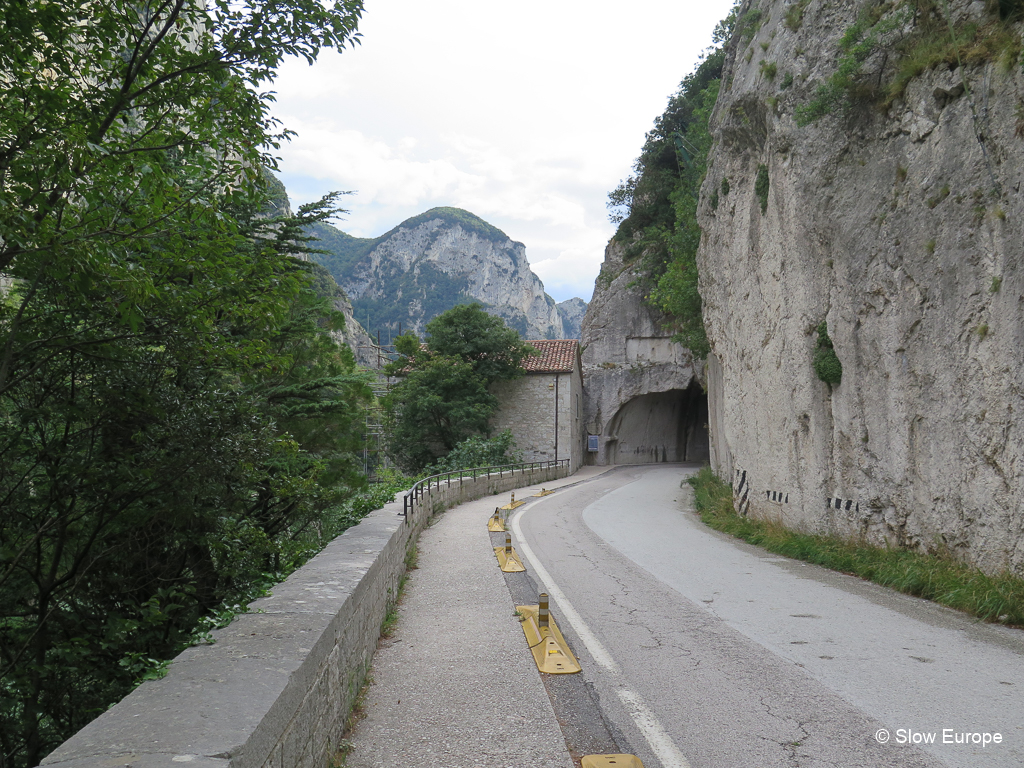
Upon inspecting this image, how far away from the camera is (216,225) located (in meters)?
5.60

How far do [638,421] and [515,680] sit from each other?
4223 centimetres

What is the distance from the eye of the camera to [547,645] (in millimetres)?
5988

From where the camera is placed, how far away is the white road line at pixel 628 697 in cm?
398

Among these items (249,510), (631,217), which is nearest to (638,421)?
(631,217)

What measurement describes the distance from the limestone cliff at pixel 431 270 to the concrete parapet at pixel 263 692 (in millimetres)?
136829

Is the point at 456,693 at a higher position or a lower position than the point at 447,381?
lower

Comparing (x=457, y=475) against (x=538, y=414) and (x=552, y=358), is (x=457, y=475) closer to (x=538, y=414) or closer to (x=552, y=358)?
(x=538, y=414)

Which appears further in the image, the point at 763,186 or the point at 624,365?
the point at 624,365

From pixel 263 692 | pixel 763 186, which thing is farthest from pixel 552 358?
pixel 263 692

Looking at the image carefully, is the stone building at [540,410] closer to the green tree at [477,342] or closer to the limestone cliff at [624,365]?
the green tree at [477,342]

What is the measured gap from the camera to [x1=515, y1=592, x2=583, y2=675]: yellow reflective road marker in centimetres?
550

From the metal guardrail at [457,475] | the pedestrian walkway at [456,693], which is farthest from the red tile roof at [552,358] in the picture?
the pedestrian walkway at [456,693]

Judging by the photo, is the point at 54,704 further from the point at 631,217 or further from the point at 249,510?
the point at 631,217

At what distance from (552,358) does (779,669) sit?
112ft
